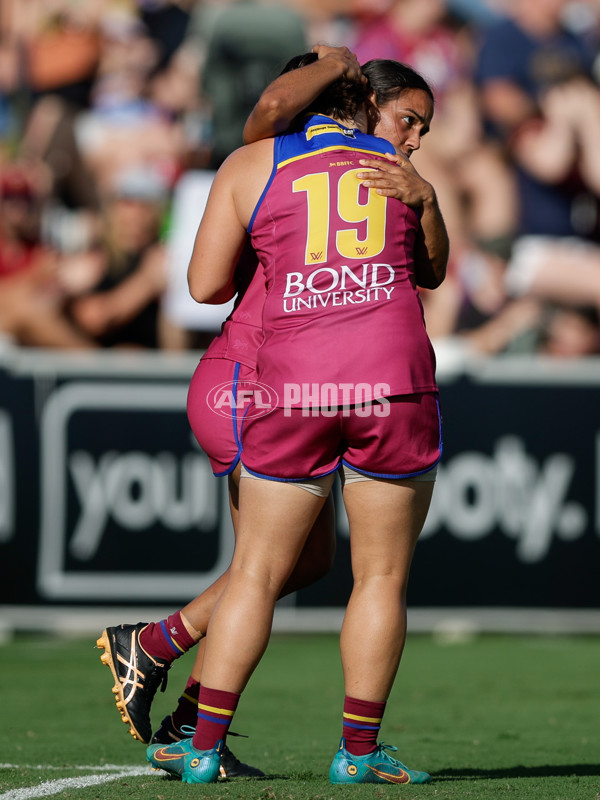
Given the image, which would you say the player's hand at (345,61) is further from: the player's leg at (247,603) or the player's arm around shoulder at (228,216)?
the player's leg at (247,603)

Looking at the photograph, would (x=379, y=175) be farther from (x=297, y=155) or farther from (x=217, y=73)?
(x=217, y=73)

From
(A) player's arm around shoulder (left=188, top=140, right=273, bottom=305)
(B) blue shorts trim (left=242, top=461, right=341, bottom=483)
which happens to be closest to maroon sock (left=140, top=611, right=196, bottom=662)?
(B) blue shorts trim (left=242, top=461, right=341, bottom=483)

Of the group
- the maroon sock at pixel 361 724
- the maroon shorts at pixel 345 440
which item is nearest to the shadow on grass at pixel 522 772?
the maroon sock at pixel 361 724

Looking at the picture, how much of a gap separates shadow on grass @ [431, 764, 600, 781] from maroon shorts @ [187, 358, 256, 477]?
1089 mm

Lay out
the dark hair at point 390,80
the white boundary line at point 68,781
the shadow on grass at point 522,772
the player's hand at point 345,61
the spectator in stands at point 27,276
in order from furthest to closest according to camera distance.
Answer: the spectator in stands at point 27,276 < the shadow on grass at point 522,772 < the dark hair at point 390,80 < the player's hand at point 345,61 < the white boundary line at point 68,781

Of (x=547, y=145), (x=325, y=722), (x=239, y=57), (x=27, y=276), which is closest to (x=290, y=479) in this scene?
(x=325, y=722)

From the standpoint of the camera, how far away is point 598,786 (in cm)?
331

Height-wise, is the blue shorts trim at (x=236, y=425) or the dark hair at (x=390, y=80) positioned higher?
the dark hair at (x=390, y=80)

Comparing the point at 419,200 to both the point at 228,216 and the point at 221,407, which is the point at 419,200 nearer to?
the point at 228,216

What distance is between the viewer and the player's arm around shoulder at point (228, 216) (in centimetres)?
325

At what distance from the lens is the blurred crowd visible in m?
9.02

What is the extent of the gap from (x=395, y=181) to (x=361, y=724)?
1.43m

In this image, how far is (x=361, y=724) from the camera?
3.27 m

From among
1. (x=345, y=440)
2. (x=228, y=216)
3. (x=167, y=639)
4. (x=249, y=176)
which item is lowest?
(x=167, y=639)
